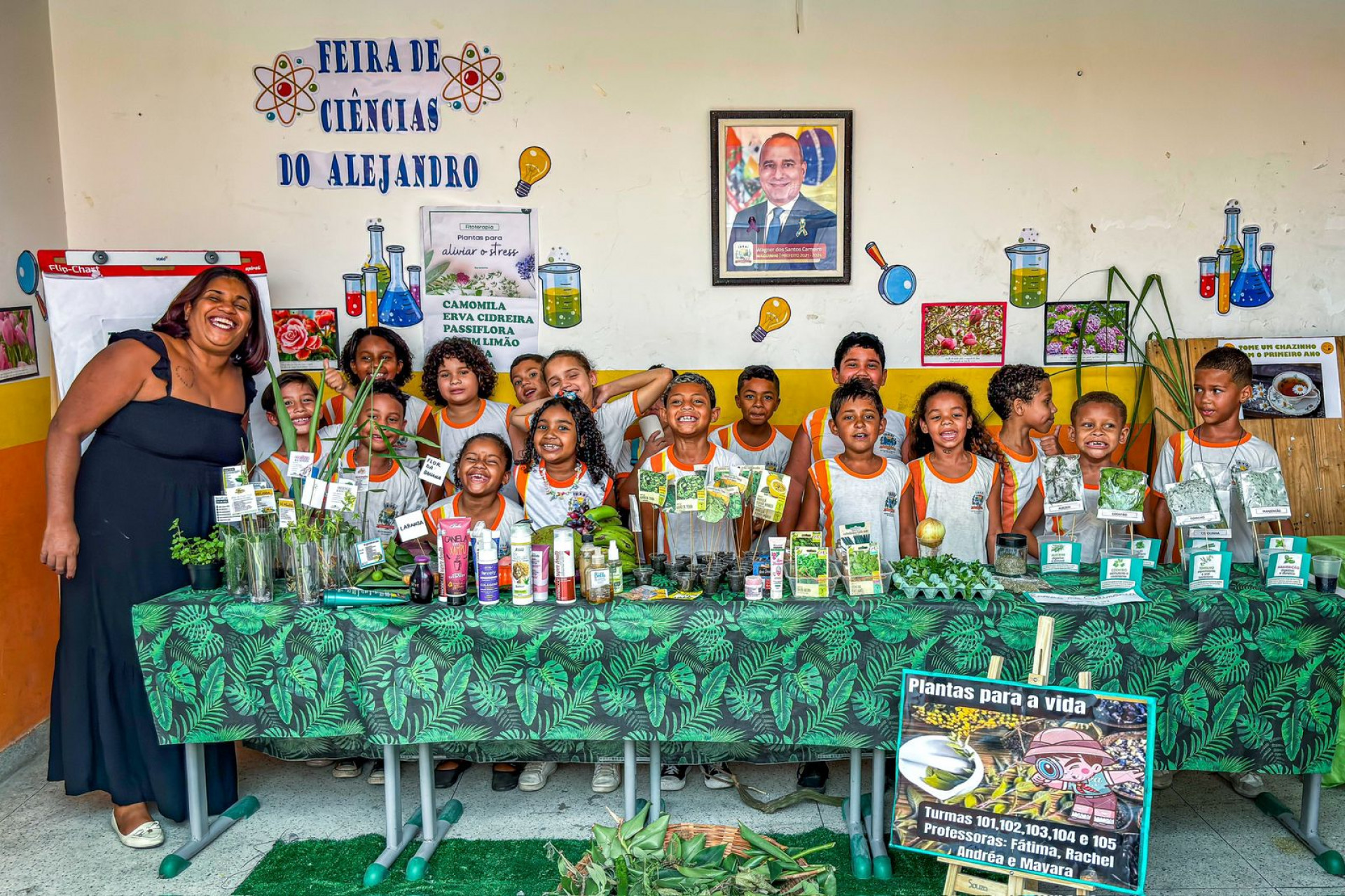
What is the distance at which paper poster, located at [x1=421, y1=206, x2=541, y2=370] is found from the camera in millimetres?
4977

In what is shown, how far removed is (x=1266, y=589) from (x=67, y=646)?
4067mm

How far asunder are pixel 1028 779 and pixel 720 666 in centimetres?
96

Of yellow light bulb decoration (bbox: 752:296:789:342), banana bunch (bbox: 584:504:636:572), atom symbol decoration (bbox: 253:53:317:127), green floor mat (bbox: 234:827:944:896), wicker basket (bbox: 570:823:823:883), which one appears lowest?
green floor mat (bbox: 234:827:944:896)

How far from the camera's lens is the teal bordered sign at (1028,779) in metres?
2.78

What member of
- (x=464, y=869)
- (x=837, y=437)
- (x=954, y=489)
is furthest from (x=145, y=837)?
(x=954, y=489)

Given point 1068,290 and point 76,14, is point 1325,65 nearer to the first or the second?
point 1068,290

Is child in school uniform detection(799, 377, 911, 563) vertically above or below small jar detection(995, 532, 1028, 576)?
above

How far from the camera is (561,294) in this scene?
5.02 metres

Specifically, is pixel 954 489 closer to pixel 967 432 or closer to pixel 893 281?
pixel 967 432

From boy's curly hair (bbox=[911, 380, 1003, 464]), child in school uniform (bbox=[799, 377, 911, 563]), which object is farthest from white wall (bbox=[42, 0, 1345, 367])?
child in school uniform (bbox=[799, 377, 911, 563])

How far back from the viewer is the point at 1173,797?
12.0ft

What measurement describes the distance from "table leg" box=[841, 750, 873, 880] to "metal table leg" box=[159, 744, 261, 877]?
2.22m

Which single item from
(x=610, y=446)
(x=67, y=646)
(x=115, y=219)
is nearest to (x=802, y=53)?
(x=610, y=446)

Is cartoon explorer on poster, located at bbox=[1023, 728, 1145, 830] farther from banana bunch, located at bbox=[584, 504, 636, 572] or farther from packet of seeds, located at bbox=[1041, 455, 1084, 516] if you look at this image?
banana bunch, located at bbox=[584, 504, 636, 572]
